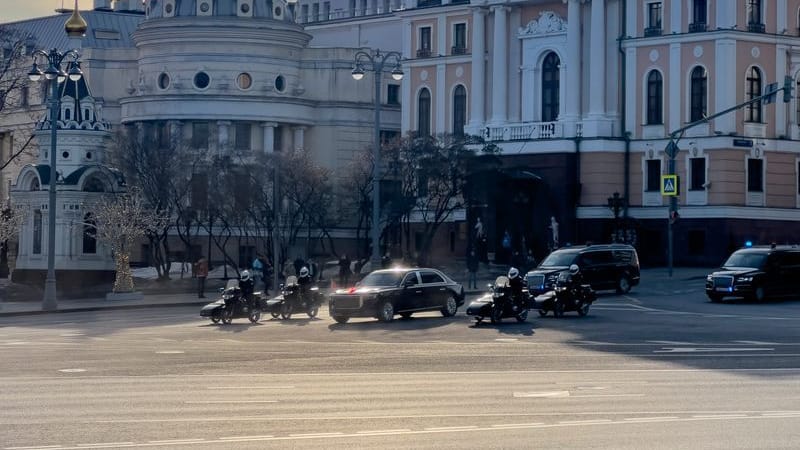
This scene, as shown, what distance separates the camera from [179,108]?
10588 centimetres

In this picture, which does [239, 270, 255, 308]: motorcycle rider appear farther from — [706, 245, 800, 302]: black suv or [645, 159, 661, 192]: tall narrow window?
[645, 159, 661, 192]: tall narrow window

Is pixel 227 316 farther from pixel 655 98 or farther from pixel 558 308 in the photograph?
pixel 655 98

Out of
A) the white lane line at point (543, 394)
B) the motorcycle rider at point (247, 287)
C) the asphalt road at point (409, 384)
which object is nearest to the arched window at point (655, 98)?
the asphalt road at point (409, 384)

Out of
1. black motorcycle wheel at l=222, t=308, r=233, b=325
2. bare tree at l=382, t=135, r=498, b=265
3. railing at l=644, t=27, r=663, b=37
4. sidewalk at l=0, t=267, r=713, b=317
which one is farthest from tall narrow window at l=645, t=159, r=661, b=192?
black motorcycle wheel at l=222, t=308, r=233, b=325

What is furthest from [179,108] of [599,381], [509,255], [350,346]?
[599,381]

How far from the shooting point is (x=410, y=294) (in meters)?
46.2

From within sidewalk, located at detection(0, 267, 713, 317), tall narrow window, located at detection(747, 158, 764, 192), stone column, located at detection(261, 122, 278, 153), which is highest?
stone column, located at detection(261, 122, 278, 153)

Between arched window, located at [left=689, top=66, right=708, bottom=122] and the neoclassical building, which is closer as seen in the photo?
the neoclassical building

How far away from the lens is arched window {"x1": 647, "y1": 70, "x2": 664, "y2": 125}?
80.9 m

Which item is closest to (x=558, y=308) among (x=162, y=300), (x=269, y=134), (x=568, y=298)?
(x=568, y=298)

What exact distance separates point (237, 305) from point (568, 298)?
31.7 feet

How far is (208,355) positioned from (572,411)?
42.6 feet

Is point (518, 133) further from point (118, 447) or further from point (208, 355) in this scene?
point (118, 447)

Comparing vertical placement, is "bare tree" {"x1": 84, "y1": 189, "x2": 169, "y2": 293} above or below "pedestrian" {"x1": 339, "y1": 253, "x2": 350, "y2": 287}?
above
